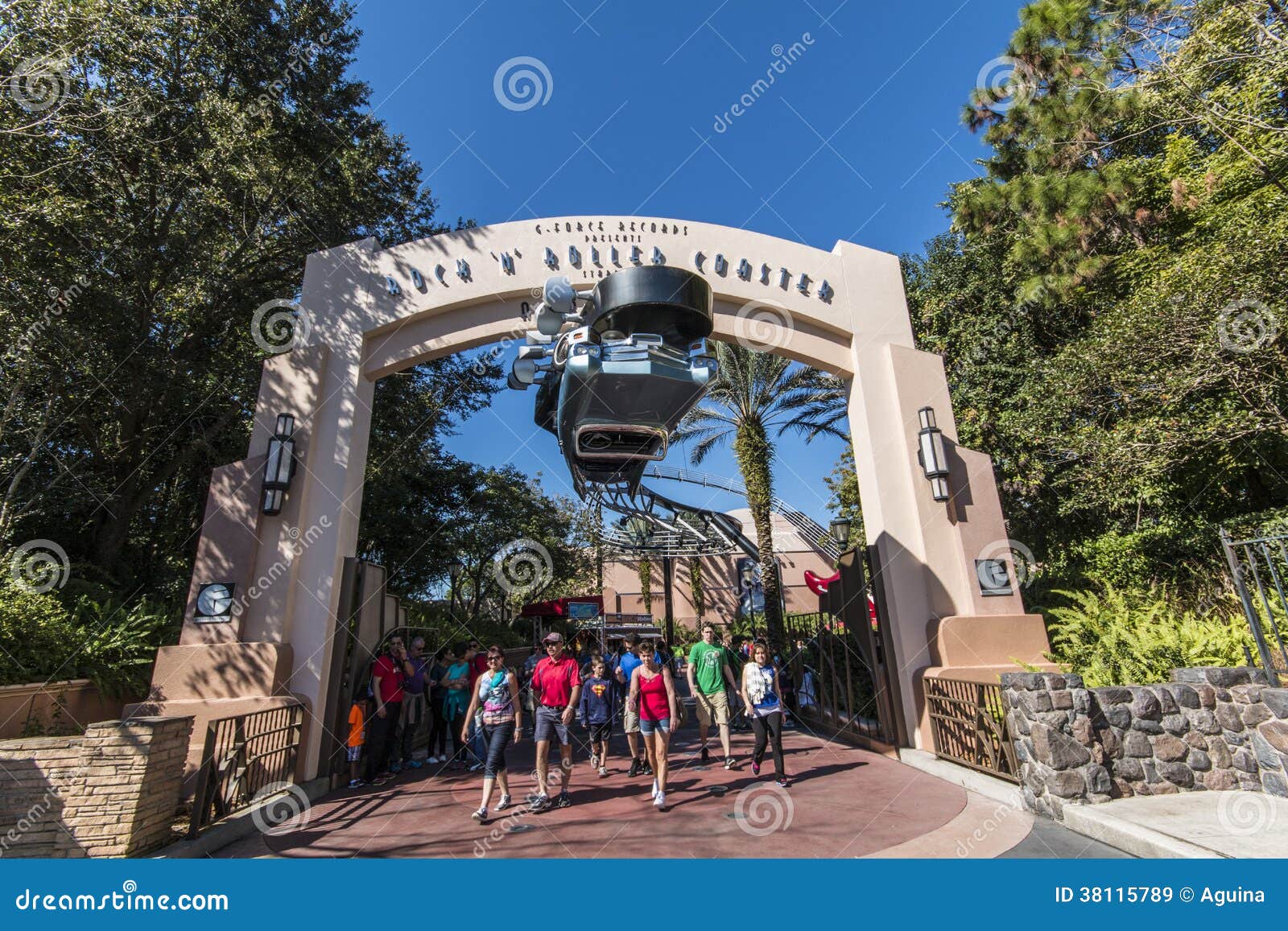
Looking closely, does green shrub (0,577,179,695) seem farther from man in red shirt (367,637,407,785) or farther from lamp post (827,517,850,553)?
lamp post (827,517,850,553)

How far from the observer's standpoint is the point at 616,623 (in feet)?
89.6

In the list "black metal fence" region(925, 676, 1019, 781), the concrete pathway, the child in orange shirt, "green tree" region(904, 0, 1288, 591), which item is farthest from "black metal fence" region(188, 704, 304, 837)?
"green tree" region(904, 0, 1288, 591)

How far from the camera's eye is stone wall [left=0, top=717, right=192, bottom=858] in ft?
15.1

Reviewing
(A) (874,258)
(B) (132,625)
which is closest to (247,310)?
(B) (132,625)

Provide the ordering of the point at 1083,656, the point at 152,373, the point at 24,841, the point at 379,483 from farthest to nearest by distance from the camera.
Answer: the point at 379,483 < the point at 152,373 < the point at 1083,656 < the point at 24,841

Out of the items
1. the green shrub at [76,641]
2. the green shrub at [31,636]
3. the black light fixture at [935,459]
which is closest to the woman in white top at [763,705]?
the black light fixture at [935,459]

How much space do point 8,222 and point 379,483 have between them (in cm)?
804

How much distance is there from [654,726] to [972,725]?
341 cm

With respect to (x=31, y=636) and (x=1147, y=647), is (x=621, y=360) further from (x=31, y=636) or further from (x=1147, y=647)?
(x=31, y=636)

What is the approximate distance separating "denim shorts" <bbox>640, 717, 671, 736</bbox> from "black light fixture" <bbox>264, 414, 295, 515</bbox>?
535 centimetres

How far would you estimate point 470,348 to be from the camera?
977 cm

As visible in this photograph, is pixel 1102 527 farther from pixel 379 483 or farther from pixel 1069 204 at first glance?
pixel 379 483

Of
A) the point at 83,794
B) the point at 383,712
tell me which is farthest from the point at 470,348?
the point at 83,794

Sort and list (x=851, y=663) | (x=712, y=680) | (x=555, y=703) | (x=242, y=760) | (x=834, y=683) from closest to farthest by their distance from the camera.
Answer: (x=242, y=760)
(x=555, y=703)
(x=712, y=680)
(x=834, y=683)
(x=851, y=663)
